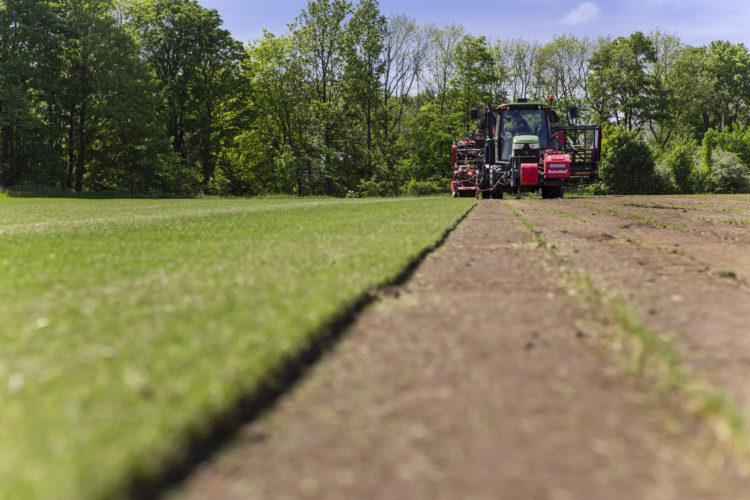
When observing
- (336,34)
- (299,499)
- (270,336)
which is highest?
(336,34)

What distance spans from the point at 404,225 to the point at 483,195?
17978 mm

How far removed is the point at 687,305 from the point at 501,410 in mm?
1922

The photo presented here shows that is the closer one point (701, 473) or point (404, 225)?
point (701, 473)

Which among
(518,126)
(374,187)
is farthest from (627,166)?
(518,126)

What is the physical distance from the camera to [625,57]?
4962 centimetres

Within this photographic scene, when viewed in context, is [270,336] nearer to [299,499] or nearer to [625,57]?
[299,499]

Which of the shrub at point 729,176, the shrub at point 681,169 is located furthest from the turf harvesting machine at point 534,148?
the shrub at point 729,176

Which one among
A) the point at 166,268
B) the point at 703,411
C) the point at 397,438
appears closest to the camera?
the point at 397,438

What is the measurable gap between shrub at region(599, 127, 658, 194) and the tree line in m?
0.10

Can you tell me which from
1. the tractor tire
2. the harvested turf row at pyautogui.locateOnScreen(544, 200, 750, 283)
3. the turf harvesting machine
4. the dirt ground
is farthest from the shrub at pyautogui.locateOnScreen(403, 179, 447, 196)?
the dirt ground

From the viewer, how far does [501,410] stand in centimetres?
180

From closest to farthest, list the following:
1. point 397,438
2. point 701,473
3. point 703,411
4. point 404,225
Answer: point 701,473, point 397,438, point 703,411, point 404,225

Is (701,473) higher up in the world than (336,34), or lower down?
lower down

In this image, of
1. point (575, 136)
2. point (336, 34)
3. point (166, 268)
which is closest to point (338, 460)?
point (166, 268)
